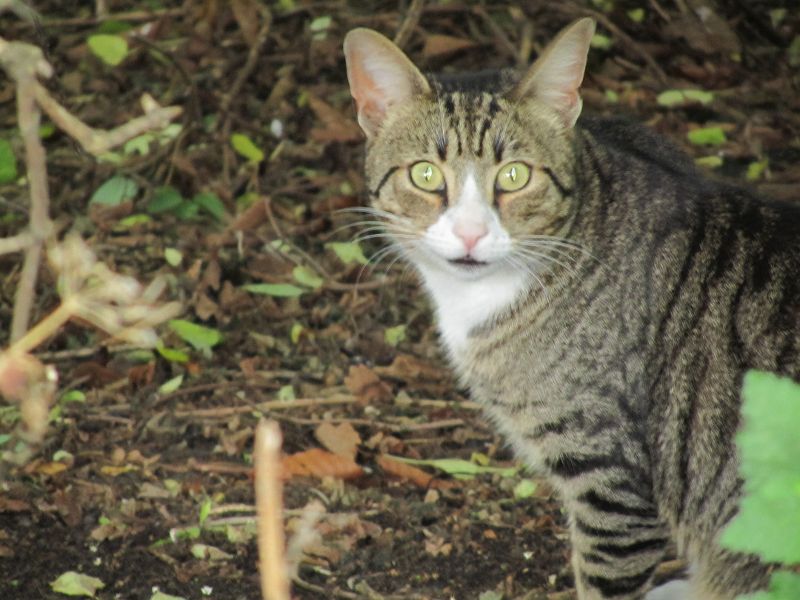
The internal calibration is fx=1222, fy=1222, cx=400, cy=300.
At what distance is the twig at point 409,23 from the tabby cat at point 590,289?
288 centimetres

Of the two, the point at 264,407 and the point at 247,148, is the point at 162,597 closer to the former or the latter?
the point at 264,407

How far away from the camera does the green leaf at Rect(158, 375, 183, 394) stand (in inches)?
199

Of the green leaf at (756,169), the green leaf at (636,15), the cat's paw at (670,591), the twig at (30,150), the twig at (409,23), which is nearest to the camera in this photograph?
the twig at (30,150)

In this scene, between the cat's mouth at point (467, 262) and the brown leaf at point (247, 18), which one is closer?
the cat's mouth at point (467, 262)

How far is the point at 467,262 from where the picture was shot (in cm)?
362

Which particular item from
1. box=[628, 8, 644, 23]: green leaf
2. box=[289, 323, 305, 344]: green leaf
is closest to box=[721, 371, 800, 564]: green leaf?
box=[289, 323, 305, 344]: green leaf

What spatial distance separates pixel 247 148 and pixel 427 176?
118 inches

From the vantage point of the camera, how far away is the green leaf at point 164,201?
6227mm

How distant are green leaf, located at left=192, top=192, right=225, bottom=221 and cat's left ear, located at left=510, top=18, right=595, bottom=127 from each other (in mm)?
2758

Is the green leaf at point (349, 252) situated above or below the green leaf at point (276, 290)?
above

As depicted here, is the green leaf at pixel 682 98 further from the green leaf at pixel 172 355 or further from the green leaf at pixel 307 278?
the green leaf at pixel 172 355

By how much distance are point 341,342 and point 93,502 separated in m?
1.47

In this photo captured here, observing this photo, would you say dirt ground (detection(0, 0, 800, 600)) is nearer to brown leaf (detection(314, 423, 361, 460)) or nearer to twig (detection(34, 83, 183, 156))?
brown leaf (detection(314, 423, 361, 460))

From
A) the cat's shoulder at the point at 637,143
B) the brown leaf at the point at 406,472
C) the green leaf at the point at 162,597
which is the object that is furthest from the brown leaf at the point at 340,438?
the cat's shoulder at the point at 637,143
